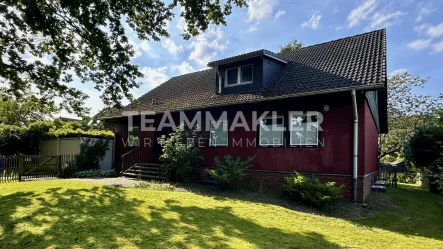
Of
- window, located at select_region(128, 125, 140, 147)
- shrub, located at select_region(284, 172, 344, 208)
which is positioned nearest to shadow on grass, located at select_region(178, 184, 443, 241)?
shrub, located at select_region(284, 172, 344, 208)

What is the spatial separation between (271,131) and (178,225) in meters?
6.17

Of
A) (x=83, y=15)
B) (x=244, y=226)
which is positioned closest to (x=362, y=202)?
(x=244, y=226)

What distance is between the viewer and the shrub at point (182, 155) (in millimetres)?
10328

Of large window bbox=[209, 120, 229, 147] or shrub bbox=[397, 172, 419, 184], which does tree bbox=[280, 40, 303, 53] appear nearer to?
shrub bbox=[397, 172, 419, 184]

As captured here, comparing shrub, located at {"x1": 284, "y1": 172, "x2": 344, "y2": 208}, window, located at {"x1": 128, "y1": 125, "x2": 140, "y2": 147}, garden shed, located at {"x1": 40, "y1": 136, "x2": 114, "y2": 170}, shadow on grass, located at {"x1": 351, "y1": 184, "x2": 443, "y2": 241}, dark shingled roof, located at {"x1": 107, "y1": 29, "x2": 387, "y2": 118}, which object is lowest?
shadow on grass, located at {"x1": 351, "y1": 184, "x2": 443, "y2": 241}

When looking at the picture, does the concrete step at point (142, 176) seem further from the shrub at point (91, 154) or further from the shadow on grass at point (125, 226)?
the shadow on grass at point (125, 226)

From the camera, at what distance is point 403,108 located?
2227 cm

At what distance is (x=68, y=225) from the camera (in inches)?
176

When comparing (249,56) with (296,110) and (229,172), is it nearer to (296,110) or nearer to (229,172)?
(296,110)

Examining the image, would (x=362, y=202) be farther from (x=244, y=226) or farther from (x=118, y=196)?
(x=118, y=196)

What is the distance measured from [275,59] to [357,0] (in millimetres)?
3801

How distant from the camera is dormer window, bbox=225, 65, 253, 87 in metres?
11.6

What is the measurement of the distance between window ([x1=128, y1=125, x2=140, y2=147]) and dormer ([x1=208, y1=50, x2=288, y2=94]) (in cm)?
609

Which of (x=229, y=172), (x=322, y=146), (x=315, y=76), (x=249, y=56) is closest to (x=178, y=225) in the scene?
(x=229, y=172)
